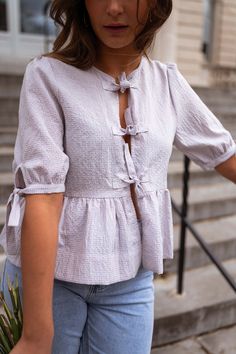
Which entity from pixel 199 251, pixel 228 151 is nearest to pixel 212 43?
pixel 199 251

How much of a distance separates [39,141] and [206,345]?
184 centimetres

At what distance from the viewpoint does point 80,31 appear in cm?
98

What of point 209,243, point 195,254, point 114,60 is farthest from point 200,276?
point 114,60

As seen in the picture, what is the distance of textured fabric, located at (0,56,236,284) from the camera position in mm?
888

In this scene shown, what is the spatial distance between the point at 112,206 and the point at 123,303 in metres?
0.26

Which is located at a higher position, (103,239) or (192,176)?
(103,239)

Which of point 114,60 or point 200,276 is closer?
point 114,60

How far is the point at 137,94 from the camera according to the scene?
39.9 inches

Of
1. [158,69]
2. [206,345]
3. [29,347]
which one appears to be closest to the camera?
[29,347]

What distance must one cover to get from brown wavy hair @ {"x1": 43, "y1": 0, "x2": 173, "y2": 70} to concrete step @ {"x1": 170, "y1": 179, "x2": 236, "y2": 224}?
2.27 meters

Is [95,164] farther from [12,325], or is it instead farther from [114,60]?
[12,325]

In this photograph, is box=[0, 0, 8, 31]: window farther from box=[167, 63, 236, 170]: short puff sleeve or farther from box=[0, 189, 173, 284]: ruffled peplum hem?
box=[0, 189, 173, 284]: ruffled peplum hem

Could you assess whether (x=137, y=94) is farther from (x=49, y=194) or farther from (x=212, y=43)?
(x=212, y=43)

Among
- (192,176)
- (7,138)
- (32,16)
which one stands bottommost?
(192,176)
